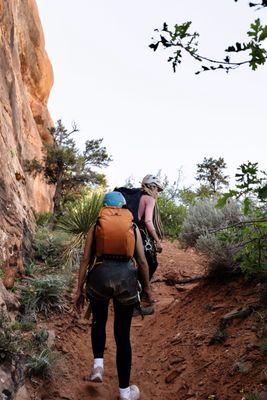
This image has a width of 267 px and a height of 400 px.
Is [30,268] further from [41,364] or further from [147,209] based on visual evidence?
[41,364]

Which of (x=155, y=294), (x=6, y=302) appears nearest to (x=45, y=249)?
(x=155, y=294)

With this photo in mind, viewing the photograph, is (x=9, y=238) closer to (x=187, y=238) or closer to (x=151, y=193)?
(x=151, y=193)

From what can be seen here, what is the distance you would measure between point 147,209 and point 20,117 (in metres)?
11.3

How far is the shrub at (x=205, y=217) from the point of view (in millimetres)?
6780

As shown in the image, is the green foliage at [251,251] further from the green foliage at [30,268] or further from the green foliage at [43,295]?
the green foliage at [30,268]

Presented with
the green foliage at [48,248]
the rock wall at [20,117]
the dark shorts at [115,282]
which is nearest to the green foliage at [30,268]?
the rock wall at [20,117]

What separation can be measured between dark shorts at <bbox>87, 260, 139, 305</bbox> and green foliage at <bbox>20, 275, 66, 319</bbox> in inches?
77.1

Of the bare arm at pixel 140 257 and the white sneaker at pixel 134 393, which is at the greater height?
the bare arm at pixel 140 257

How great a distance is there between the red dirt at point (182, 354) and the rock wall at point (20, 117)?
1954mm

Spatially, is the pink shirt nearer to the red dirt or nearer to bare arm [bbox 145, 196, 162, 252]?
bare arm [bbox 145, 196, 162, 252]

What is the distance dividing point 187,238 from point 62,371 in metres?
3.72

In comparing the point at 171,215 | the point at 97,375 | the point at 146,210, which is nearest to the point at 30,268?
the point at 146,210

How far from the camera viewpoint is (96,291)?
3742 mm

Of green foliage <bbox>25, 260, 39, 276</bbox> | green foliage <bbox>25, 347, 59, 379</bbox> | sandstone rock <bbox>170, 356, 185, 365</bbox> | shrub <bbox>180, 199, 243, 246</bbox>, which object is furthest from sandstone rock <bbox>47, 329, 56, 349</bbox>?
shrub <bbox>180, 199, 243, 246</bbox>
